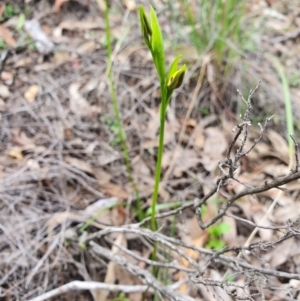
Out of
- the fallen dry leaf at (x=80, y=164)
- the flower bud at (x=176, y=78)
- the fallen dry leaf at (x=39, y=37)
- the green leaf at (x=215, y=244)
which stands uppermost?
the flower bud at (x=176, y=78)

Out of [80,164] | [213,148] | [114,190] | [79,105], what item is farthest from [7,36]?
[213,148]

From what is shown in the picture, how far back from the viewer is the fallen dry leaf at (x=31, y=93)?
6.57 ft

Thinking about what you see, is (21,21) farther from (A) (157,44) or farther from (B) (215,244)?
(A) (157,44)

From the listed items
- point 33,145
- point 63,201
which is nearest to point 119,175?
point 63,201

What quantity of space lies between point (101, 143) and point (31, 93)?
45 cm

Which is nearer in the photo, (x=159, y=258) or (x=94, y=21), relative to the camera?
(x=159, y=258)

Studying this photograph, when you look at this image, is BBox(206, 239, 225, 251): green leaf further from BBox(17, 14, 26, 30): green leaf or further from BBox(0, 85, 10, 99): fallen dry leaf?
BBox(17, 14, 26, 30): green leaf

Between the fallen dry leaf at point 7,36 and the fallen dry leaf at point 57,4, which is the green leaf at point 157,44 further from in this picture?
the fallen dry leaf at point 57,4

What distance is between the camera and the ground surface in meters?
1.51

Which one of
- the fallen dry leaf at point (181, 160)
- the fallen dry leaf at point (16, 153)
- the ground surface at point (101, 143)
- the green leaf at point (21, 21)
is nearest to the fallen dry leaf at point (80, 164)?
the ground surface at point (101, 143)

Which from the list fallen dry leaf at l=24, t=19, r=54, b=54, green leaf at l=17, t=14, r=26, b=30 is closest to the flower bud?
fallen dry leaf at l=24, t=19, r=54, b=54

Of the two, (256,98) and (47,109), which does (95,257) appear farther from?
(256,98)

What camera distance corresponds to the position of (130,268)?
1.30m

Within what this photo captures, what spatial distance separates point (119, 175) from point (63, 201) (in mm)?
268
